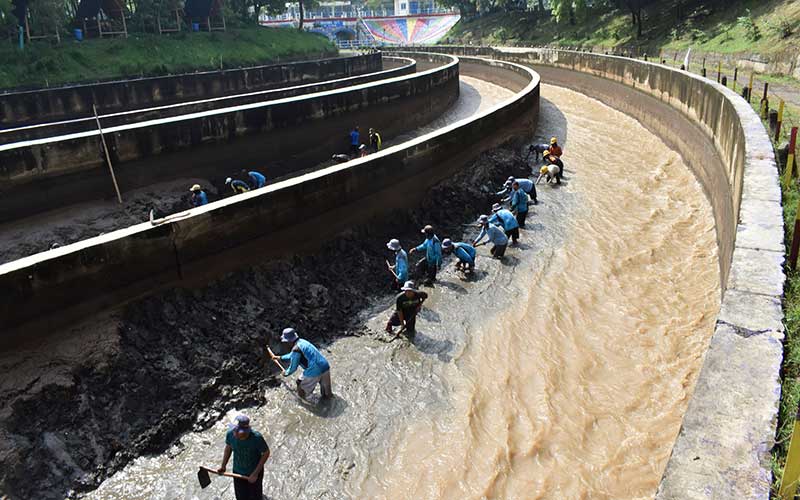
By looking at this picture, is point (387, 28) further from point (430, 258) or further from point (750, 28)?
point (430, 258)

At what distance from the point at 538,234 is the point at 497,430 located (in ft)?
24.9

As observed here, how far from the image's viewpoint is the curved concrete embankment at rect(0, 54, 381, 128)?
23.4 meters

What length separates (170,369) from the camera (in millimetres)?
8930

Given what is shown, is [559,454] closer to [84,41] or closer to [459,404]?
[459,404]

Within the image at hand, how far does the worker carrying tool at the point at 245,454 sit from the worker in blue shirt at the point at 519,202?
981 centimetres

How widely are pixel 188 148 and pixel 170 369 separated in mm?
8624

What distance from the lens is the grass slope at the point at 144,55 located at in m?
36.0

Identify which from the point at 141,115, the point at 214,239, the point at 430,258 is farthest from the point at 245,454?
the point at 141,115

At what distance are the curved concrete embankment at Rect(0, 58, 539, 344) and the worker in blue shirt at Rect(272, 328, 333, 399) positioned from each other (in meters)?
2.70

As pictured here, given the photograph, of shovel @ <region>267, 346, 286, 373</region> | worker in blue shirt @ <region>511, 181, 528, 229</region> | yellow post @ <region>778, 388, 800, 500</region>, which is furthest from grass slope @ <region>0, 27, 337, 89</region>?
yellow post @ <region>778, 388, 800, 500</region>

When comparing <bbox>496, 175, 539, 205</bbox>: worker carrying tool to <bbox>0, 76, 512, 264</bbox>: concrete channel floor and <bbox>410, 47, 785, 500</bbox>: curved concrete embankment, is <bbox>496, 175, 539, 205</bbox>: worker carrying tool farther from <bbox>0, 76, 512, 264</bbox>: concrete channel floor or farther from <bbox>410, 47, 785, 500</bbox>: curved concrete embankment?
<bbox>0, 76, 512, 264</bbox>: concrete channel floor

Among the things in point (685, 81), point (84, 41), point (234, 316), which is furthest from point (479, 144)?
point (84, 41)

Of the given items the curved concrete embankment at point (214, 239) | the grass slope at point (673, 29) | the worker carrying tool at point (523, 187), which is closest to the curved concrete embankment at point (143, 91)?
the curved concrete embankment at point (214, 239)

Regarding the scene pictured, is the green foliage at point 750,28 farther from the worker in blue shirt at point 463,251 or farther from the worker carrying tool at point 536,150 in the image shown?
the worker in blue shirt at point 463,251
